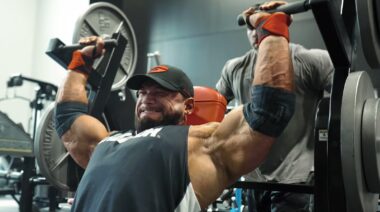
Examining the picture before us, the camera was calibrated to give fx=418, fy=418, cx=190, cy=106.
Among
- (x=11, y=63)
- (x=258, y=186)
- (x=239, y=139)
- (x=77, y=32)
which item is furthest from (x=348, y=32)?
(x=11, y=63)

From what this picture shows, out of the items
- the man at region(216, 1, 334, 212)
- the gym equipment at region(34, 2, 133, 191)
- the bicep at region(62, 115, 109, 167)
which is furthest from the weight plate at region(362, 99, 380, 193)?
the gym equipment at region(34, 2, 133, 191)

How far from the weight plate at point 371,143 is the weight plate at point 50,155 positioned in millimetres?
2181

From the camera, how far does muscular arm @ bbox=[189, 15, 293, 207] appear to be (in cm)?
143

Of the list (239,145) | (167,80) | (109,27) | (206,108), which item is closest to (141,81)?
(167,80)

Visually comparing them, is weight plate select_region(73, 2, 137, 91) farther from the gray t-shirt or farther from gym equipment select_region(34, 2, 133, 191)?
the gray t-shirt

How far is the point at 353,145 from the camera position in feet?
3.95

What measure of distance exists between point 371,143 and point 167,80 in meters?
0.81

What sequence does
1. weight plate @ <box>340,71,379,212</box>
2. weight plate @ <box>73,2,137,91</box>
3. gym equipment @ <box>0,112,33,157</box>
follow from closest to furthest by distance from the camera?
weight plate @ <box>340,71,379,212</box>
weight plate @ <box>73,2,137,91</box>
gym equipment @ <box>0,112,33,157</box>

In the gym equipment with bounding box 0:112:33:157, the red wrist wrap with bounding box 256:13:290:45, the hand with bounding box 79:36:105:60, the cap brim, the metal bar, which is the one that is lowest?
the gym equipment with bounding box 0:112:33:157

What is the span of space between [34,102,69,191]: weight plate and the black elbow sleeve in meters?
1.93

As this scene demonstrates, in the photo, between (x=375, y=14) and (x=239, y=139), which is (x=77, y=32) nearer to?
(x=239, y=139)

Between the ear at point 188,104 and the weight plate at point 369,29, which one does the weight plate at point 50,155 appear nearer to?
the ear at point 188,104

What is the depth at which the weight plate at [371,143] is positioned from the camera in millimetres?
1251

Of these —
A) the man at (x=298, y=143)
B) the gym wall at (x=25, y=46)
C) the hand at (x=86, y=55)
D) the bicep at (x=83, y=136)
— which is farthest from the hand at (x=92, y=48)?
the gym wall at (x=25, y=46)
